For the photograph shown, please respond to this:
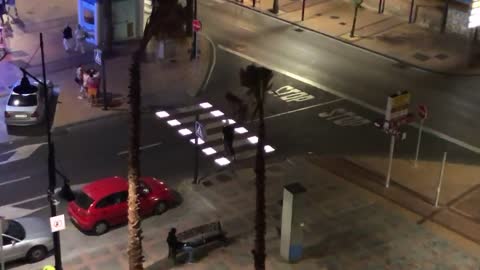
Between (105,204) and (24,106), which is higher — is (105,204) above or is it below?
above

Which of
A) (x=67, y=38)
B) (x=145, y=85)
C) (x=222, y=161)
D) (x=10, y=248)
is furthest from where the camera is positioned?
(x=67, y=38)

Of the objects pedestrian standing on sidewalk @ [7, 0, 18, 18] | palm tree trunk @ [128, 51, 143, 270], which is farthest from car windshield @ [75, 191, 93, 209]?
pedestrian standing on sidewalk @ [7, 0, 18, 18]

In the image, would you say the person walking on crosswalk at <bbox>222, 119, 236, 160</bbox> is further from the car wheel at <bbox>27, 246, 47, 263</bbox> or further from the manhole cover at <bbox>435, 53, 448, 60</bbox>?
the manhole cover at <bbox>435, 53, 448, 60</bbox>

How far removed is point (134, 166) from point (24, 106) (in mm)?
13341

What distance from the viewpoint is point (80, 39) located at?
41.0 m

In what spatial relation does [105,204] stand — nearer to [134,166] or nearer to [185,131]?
[134,166]

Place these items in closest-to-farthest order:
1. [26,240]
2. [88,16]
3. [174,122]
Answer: [26,240] → [174,122] → [88,16]

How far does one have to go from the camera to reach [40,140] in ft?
104

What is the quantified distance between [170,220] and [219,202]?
6.79 ft

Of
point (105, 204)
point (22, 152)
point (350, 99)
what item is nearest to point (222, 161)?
point (105, 204)

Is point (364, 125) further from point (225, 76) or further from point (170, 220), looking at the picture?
point (170, 220)

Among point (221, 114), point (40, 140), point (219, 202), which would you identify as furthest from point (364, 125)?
point (40, 140)

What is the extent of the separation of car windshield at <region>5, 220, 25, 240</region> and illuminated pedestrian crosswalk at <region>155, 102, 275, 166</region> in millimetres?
8171

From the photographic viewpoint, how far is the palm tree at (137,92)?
19.2m
